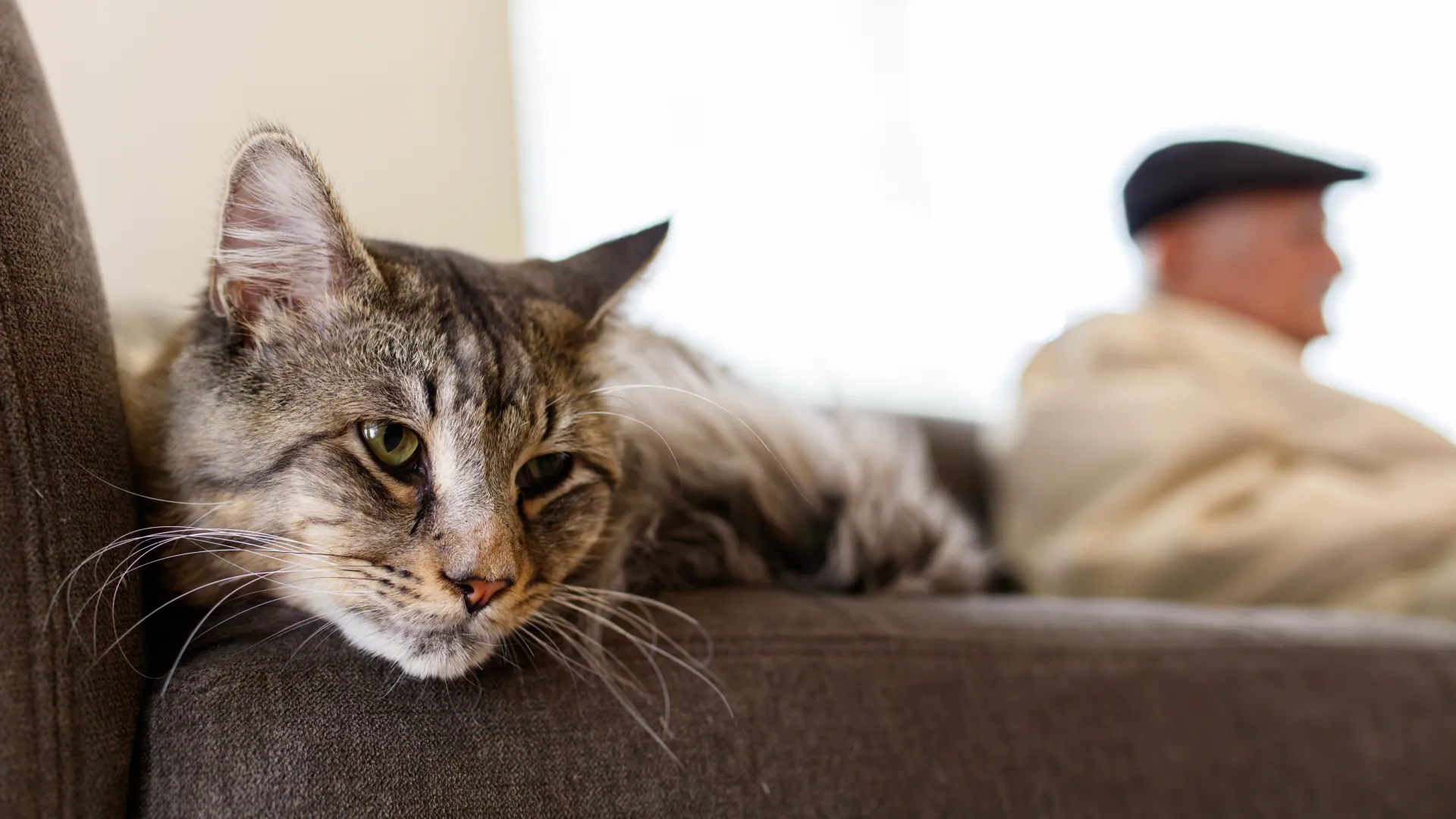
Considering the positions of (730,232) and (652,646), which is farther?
(730,232)

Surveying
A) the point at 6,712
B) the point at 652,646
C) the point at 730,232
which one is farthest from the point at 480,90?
the point at 6,712

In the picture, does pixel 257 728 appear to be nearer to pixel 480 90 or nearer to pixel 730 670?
pixel 730 670

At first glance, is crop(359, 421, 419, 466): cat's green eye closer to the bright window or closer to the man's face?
the bright window

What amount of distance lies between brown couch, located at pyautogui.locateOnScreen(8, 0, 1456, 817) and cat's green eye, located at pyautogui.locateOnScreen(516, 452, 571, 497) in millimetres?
147

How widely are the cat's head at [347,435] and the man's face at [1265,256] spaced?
1940 millimetres

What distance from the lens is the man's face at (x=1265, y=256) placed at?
2002 mm

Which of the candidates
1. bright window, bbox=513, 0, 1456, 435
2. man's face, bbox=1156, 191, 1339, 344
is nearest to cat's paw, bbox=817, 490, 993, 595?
bright window, bbox=513, 0, 1456, 435

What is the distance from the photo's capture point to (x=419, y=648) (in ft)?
1.92

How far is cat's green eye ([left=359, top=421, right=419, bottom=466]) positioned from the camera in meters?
0.64

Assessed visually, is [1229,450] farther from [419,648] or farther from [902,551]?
[419,648]

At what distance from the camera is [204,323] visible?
2.18 ft

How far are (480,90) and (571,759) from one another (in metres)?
1.47

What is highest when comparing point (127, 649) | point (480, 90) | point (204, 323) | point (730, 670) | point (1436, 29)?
point (1436, 29)

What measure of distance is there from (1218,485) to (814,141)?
4.79ft
